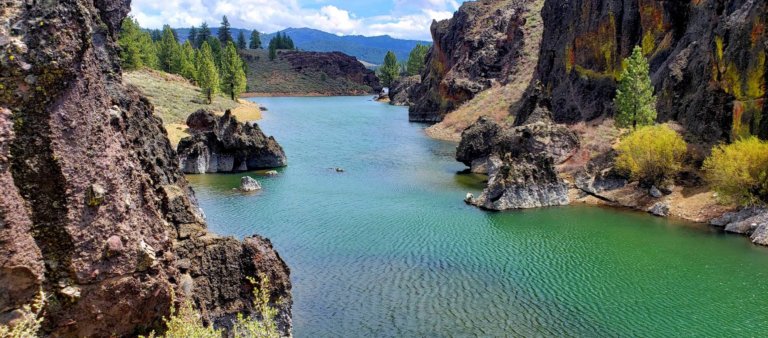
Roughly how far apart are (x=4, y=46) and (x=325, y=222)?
30465mm

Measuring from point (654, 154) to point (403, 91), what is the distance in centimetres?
14108

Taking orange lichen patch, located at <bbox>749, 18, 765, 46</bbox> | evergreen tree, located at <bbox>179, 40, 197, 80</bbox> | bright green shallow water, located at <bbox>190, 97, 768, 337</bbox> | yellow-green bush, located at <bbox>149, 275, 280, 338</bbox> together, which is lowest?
bright green shallow water, located at <bbox>190, 97, 768, 337</bbox>

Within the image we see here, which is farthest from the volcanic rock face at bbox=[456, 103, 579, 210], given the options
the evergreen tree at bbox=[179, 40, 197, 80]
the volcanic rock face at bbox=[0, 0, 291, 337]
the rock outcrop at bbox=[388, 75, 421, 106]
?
the rock outcrop at bbox=[388, 75, 421, 106]

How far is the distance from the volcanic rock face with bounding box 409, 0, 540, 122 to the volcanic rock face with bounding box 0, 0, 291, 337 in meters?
109

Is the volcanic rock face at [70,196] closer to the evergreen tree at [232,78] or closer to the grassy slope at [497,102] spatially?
the grassy slope at [497,102]

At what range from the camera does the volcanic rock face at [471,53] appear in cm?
12294

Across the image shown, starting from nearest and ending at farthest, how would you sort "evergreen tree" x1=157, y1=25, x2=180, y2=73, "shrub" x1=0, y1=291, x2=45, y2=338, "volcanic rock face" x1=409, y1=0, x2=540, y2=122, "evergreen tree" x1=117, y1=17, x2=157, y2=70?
"shrub" x1=0, y1=291, x2=45, y2=338 → "evergreen tree" x1=117, y1=17, x2=157, y2=70 → "volcanic rock face" x1=409, y1=0, x2=540, y2=122 → "evergreen tree" x1=157, y1=25, x2=180, y2=73

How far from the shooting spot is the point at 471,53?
426 ft

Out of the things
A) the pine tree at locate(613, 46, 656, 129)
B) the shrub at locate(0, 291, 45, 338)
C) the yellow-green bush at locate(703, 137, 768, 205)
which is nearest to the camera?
the shrub at locate(0, 291, 45, 338)

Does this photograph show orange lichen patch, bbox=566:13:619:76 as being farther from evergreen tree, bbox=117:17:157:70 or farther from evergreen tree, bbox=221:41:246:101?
evergreen tree, bbox=221:41:246:101

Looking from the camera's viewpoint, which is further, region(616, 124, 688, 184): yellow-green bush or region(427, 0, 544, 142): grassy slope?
region(427, 0, 544, 142): grassy slope

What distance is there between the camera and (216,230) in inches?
1532

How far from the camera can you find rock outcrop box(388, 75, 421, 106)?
582 ft

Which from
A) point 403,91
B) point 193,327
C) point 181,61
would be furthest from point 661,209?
point 403,91
